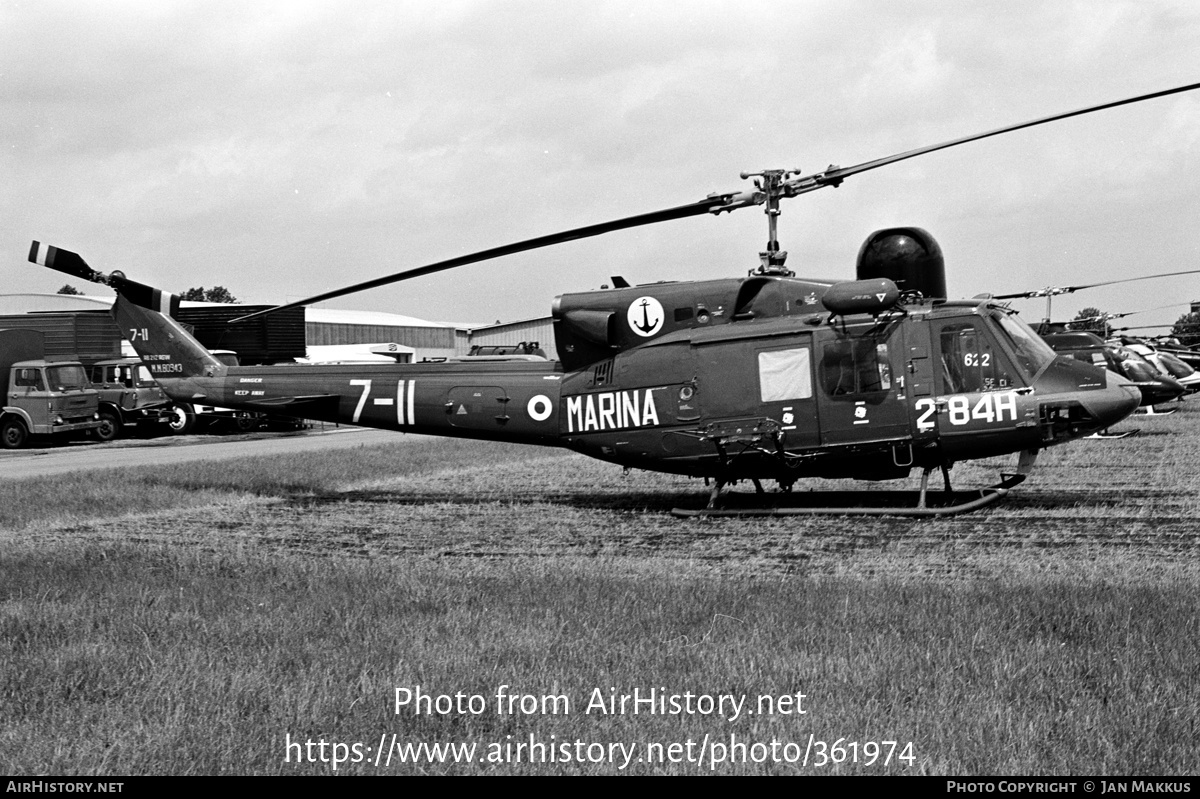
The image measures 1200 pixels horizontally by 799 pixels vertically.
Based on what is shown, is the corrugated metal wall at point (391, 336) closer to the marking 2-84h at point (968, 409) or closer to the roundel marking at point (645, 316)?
the roundel marking at point (645, 316)

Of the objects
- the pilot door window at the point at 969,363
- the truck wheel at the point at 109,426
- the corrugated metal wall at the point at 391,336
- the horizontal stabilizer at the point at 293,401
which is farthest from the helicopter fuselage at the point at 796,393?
the corrugated metal wall at the point at 391,336

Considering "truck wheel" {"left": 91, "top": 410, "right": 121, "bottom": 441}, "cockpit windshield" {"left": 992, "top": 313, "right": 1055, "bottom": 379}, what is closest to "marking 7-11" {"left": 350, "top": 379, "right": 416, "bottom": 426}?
"cockpit windshield" {"left": 992, "top": 313, "right": 1055, "bottom": 379}

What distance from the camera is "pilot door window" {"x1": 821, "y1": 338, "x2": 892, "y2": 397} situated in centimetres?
1127

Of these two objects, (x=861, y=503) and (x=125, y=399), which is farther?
(x=125, y=399)

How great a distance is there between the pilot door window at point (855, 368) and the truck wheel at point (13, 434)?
23.2 meters

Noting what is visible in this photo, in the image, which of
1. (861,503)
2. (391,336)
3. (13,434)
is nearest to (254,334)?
(13,434)

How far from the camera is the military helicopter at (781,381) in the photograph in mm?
11070

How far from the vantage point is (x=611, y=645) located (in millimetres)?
6246

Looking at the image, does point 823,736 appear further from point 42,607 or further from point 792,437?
point 792,437

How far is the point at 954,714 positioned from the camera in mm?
5043

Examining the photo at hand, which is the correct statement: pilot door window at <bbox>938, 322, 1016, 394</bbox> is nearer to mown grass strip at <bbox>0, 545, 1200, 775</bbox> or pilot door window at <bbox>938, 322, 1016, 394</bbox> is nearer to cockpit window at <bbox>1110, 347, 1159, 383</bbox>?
mown grass strip at <bbox>0, 545, 1200, 775</bbox>

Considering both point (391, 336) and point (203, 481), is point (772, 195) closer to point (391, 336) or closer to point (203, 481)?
point (203, 481)

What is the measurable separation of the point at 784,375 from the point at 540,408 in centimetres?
281

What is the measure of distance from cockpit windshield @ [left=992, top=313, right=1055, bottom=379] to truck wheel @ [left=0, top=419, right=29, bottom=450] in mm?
24474
